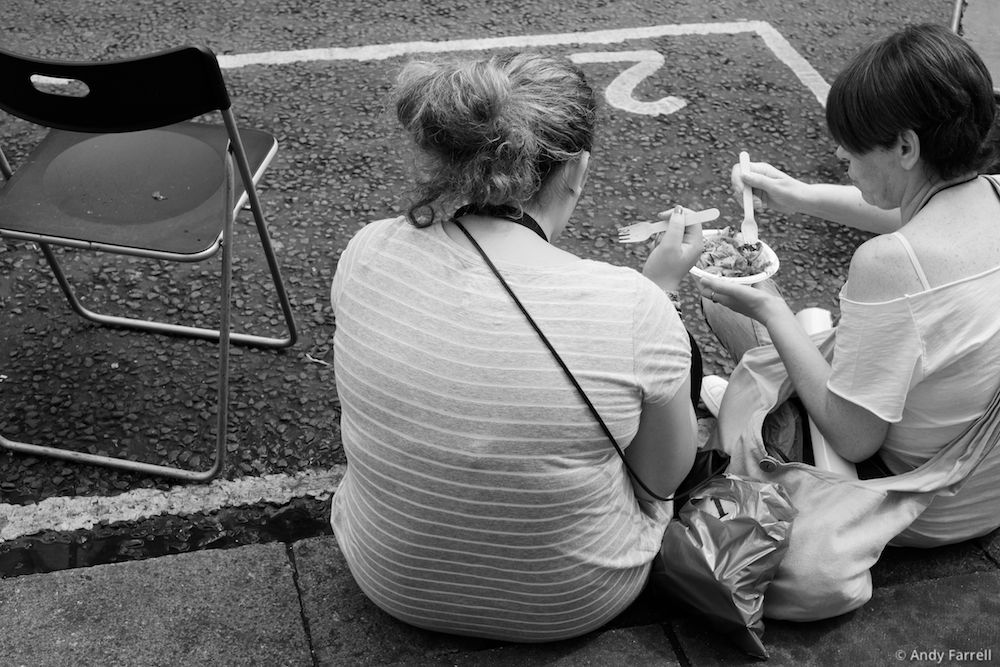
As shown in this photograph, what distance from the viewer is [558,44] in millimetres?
4668

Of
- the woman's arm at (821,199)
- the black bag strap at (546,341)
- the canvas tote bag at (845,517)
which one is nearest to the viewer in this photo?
the black bag strap at (546,341)

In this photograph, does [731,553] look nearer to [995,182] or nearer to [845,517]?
[845,517]

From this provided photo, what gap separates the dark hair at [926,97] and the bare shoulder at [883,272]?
0.74 feet

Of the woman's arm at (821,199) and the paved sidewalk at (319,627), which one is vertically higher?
the woman's arm at (821,199)

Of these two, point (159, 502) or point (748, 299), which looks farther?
point (159, 502)

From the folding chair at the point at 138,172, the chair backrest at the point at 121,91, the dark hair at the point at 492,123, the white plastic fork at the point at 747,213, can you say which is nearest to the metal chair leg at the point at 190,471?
the folding chair at the point at 138,172

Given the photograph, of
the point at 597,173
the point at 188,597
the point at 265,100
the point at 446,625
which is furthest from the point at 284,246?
the point at 446,625

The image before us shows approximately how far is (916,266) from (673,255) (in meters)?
0.52

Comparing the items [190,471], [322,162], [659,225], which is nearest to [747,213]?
[659,225]

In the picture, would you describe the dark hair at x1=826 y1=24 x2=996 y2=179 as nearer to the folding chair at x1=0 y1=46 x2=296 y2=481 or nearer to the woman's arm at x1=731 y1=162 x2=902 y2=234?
the woman's arm at x1=731 y1=162 x2=902 y2=234

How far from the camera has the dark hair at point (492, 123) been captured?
5.71 ft

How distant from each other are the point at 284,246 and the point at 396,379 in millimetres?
1853

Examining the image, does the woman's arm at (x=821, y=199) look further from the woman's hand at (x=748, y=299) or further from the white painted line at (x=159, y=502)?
the white painted line at (x=159, y=502)

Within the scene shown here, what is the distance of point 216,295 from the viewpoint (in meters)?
3.28
